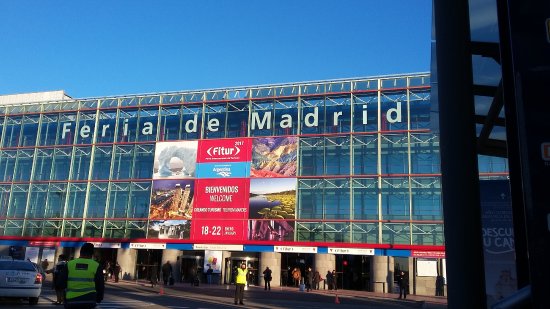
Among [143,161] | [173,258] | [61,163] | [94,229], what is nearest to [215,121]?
[143,161]

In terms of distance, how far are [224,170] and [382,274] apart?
15.7m

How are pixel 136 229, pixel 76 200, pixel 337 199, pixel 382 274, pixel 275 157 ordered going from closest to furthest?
pixel 382 274, pixel 337 199, pixel 275 157, pixel 136 229, pixel 76 200

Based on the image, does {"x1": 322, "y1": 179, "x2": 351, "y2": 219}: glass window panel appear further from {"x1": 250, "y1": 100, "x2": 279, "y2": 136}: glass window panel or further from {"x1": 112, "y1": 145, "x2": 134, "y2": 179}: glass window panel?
{"x1": 112, "y1": 145, "x2": 134, "y2": 179}: glass window panel

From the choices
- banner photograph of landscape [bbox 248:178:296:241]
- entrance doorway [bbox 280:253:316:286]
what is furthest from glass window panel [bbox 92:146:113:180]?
entrance doorway [bbox 280:253:316:286]

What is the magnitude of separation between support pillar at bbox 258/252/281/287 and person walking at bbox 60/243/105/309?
1406 inches

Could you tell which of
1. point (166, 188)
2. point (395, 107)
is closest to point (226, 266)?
point (166, 188)

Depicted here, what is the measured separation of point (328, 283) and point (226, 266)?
924 centimetres

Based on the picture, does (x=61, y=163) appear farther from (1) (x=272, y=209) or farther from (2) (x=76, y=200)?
(1) (x=272, y=209)

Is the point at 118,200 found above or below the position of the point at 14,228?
above

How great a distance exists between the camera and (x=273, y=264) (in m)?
42.1

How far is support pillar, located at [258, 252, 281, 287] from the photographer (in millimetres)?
41844

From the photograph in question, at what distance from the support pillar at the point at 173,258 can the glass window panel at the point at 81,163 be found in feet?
38.4

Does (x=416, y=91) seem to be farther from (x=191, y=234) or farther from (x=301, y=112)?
(x=191, y=234)

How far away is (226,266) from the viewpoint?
143 ft
